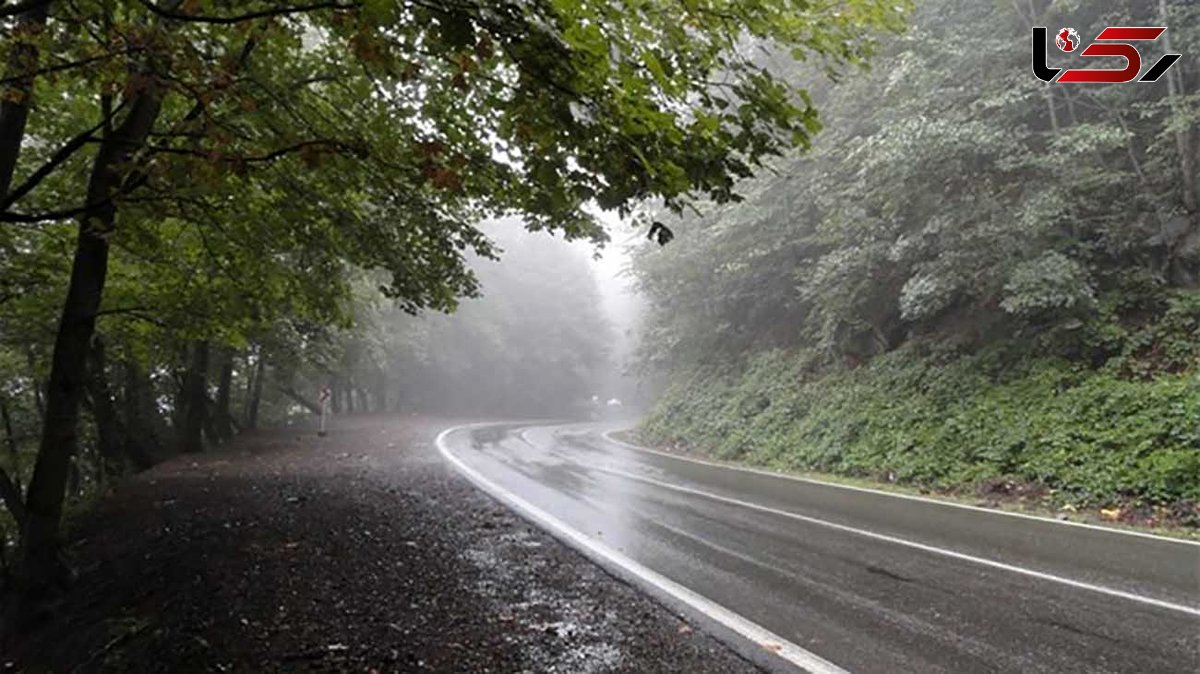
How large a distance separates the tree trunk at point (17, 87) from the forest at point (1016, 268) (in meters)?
9.90

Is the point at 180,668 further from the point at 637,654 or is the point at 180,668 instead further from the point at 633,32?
the point at 633,32

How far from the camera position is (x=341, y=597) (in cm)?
532

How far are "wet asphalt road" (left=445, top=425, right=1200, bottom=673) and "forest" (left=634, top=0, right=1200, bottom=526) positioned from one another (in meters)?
2.43

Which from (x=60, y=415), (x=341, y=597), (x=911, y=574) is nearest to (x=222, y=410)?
(x=60, y=415)

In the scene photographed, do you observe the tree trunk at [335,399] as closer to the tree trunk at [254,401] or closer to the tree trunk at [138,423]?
the tree trunk at [254,401]

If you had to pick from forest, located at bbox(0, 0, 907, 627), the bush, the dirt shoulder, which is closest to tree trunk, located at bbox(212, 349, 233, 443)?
forest, located at bbox(0, 0, 907, 627)

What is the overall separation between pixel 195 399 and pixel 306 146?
46.4 feet

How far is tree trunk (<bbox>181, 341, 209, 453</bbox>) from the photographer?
1485cm

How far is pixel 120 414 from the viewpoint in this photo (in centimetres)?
1641

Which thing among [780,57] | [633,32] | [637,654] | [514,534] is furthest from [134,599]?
[780,57]

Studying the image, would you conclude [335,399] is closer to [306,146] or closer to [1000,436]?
[1000,436]

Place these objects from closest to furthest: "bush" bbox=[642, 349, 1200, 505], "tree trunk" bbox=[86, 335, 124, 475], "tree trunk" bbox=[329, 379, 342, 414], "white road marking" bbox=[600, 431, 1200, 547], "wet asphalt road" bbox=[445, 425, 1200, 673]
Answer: "wet asphalt road" bbox=[445, 425, 1200, 673]
"white road marking" bbox=[600, 431, 1200, 547]
"bush" bbox=[642, 349, 1200, 505]
"tree trunk" bbox=[86, 335, 124, 475]
"tree trunk" bbox=[329, 379, 342, 414]

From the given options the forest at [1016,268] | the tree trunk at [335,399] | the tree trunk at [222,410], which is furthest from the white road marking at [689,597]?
the tree trunk at [335,399]

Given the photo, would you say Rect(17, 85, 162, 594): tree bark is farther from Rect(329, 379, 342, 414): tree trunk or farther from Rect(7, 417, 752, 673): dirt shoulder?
Rect(329, 379, 342, 414): tree trunk
